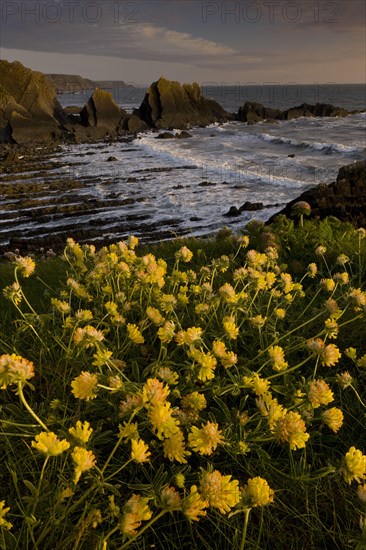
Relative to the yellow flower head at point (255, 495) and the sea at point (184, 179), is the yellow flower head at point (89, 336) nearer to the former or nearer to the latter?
the yellow flower head at point (255, 495)

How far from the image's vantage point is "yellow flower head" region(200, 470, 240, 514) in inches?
44.9

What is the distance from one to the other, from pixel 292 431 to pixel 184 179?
20.8 m

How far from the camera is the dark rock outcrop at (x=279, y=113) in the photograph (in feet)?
167

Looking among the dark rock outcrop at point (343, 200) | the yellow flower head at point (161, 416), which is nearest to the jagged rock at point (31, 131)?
the dark rock outcrop at point (343, 200)

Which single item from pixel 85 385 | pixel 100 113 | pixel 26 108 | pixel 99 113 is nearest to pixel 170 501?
pixel 85 385

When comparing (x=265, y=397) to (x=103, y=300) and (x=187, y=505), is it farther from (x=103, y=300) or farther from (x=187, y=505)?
(x=103, y=300)

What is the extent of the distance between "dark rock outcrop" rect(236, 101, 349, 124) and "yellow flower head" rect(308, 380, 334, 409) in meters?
51.4

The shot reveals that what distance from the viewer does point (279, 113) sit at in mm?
53250

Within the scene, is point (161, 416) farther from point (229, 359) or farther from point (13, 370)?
point (229, 359)

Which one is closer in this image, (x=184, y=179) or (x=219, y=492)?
(x=219, y=492)

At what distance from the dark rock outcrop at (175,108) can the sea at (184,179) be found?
7.65 metres

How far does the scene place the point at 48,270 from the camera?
14.4 feet

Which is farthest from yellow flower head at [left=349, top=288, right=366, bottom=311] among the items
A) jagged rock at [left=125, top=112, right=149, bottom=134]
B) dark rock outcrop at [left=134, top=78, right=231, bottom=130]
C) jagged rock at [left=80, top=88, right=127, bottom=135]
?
dark rock outcrop at [left=134, top=78, right=231, bottom=130]

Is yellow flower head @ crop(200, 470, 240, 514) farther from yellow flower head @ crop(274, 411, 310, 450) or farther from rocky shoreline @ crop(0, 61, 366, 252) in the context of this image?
rocky shoreline @ crop(0, 61, 366, 252)
